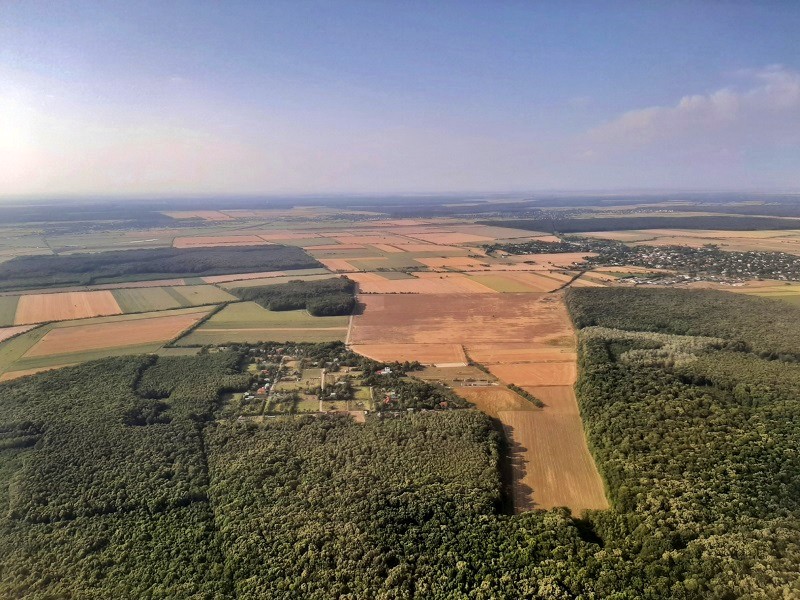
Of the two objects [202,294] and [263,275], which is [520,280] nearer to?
[263,275]

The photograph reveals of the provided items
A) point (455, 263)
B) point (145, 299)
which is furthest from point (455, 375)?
point (455, 263)

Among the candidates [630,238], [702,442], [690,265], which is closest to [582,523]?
[702,442]

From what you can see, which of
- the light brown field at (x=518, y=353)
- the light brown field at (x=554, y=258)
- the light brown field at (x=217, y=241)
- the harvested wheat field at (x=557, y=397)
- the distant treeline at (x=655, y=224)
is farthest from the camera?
the distant treeline at (x=655, y=224)

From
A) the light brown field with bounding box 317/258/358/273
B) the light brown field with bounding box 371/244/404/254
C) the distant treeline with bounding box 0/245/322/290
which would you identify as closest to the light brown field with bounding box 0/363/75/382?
the distant treeline with bounding box 0/245/322/290

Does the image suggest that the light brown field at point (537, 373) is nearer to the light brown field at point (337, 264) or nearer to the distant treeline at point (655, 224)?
the light brown field at point (337, 264)

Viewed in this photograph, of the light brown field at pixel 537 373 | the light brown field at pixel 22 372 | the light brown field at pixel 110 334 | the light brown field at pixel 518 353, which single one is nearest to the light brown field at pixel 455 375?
the light brown field at pixel 537 373

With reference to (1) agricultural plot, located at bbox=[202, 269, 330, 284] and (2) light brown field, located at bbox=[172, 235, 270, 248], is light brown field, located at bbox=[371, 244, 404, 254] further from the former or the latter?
(2) light brown field, located at bbox=[172, 235, 270, 248]
